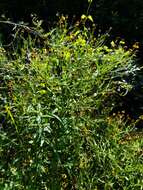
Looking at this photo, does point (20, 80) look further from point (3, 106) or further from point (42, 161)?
point (42, 161)

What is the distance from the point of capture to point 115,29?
594cm

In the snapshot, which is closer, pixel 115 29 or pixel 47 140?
pixel 47 140

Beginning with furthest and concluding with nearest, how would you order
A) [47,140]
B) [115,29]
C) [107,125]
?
1. [115,29]
2. [107,125]
3. [47,140]

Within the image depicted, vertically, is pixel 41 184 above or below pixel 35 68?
below

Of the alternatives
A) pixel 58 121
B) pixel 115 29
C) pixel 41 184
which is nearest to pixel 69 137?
pixel 58 121

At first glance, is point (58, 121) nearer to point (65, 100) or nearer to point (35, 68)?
point (65, 100)

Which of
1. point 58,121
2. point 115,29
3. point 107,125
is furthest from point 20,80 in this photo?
point 115,29

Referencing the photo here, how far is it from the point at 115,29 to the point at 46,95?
96.5 inches

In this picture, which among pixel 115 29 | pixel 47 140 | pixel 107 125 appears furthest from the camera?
pixel 115 29

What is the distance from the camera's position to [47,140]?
3.59 meters

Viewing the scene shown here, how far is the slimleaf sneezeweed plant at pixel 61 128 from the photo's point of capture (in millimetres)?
3609

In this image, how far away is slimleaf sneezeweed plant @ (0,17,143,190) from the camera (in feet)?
11.8

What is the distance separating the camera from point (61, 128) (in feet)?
11.9

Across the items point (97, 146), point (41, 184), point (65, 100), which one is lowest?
point (41, 184)
